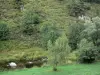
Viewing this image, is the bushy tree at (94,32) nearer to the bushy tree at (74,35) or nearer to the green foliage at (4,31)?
the bushy tree at (74,35)

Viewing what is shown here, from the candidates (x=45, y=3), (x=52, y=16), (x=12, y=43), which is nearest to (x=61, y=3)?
(x=45, y=3)

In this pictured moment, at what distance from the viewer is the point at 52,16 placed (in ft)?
332

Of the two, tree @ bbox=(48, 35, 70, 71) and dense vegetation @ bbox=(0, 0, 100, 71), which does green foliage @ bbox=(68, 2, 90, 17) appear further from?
tree @ bbox=(48, 35, 70, 71)

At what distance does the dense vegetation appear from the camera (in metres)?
63.7

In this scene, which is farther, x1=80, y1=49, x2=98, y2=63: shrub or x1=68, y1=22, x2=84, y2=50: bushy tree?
x1=68, y1=22, x2=84, y2=50: bushy tree

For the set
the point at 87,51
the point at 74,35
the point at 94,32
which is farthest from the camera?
the point at 74,35

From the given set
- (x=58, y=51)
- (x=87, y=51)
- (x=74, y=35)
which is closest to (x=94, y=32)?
(x=74, y=35)

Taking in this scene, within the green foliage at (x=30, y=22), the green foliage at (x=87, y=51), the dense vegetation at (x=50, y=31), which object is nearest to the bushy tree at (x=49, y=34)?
the dense vegetation at (x=50, y=31)

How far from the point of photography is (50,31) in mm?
75438

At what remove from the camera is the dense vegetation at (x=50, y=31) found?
209ft

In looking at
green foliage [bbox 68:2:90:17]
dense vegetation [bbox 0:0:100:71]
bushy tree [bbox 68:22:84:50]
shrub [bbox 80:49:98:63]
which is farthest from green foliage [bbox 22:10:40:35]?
shrub [bbox 80:49:98:63]

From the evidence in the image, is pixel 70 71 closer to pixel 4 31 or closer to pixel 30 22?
pixel 4 31

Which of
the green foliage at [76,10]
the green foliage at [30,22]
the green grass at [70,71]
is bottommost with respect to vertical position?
the green grass at [70,71]

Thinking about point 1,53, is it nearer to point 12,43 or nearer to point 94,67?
point 12,43
